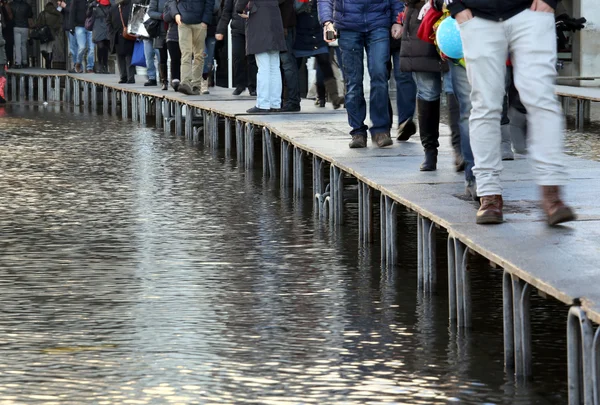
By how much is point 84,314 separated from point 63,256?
187cm

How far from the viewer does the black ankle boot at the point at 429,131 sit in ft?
30.4

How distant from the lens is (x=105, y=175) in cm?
1342

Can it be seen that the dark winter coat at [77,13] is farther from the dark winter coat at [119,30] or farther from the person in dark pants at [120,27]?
the dark winter coat at [119,30]

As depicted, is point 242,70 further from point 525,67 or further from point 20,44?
point 20,44

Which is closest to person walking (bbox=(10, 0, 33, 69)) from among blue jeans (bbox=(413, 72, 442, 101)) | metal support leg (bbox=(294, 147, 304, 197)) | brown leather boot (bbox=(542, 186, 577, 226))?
metal support leg (bbox=(294, 147, 304, 197))

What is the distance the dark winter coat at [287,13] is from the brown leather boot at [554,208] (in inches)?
364

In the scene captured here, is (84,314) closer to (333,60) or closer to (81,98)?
(333,60)

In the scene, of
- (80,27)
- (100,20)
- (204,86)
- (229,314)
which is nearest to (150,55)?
(204,86)

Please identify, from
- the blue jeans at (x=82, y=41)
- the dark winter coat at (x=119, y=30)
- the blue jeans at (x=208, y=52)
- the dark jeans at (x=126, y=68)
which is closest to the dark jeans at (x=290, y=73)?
the blue jeans at (x=208, y=52)

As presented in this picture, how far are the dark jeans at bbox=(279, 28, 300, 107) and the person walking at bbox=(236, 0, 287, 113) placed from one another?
28 cm

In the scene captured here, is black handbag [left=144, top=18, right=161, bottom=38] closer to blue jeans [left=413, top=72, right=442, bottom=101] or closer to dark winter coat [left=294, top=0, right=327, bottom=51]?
dark winter coat [left=294, top=0, right=327, bottom=51]

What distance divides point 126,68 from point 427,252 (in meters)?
17.1

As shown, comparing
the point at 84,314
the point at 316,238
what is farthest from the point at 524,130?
the point at 84,314

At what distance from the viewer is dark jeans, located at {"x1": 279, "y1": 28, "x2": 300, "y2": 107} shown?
50.9ft
